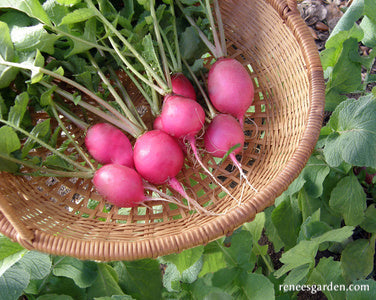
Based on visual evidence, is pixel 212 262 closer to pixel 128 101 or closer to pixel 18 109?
pixel 128 101

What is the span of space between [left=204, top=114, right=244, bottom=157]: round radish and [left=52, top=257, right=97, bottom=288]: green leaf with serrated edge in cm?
50

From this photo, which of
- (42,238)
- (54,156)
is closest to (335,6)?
(54,156)

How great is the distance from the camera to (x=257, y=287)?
0.94m

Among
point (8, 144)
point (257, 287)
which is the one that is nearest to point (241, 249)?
point (257, 287)

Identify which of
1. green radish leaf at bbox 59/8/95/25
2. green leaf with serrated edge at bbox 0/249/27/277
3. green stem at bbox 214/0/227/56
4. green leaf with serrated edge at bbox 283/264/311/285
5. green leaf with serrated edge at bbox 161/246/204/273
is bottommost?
green leaf with serrated edge at bbox 0/249/27/277

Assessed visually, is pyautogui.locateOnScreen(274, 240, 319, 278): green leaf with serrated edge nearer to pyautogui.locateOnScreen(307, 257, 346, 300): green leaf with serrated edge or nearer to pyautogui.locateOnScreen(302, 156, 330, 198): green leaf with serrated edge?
pyautogui.locateOnScreen(307, 257, 346, 300): green leaf with serrated edge

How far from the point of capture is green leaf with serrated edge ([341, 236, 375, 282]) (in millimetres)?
1210

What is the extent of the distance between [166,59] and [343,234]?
69 centimetres

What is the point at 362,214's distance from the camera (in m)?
1.15

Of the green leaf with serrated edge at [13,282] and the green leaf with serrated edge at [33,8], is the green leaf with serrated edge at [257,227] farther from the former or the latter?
the green leaf with serrated edge at [33,8]

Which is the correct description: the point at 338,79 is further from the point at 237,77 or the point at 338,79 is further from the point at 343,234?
the point at 343,234

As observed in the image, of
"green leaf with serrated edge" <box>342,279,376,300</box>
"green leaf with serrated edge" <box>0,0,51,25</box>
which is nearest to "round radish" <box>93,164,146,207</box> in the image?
"green leaf with serrated edge" <box>0,0,51,25</box>

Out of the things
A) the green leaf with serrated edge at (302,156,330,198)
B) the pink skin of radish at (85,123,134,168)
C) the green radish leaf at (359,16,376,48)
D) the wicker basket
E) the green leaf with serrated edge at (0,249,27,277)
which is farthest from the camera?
the green radish leaf at (359,16,376,48)

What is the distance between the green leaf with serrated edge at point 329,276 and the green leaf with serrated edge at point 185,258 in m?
0.32
